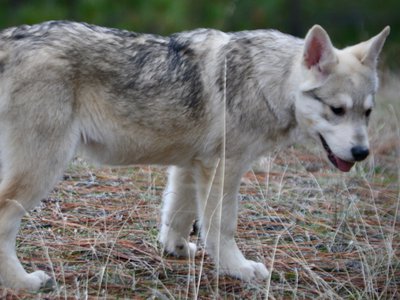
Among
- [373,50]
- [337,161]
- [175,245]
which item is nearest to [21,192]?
[175,245]

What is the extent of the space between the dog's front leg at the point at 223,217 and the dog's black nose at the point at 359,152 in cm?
69

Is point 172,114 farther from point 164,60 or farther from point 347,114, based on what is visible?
point 347,114

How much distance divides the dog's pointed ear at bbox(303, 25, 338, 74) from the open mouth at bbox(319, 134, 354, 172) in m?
0.41

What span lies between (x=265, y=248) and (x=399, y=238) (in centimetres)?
90

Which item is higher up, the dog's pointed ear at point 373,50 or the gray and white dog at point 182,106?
the dog's pointed ear at point 373,50

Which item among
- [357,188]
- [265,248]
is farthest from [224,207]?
[357,188]

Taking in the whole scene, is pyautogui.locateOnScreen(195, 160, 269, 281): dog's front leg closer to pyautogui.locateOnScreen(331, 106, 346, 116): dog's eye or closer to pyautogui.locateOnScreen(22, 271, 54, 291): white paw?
pyautogui.locateOnScreen(331, 106, 346, 116): dog's eye

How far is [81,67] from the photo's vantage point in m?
4.70

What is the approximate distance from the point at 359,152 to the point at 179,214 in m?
1.28

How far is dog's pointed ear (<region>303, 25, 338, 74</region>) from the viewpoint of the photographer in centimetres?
482

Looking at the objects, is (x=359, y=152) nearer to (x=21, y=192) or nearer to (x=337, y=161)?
(x=337, y=161)

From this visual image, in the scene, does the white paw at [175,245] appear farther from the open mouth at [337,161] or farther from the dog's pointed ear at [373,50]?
the dog's pointed ear at [373,50]

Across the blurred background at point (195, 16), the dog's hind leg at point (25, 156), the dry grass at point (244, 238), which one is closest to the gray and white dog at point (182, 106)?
the dog's hind leg at point (25, 156)

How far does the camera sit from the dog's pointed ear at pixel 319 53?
4816 mm
